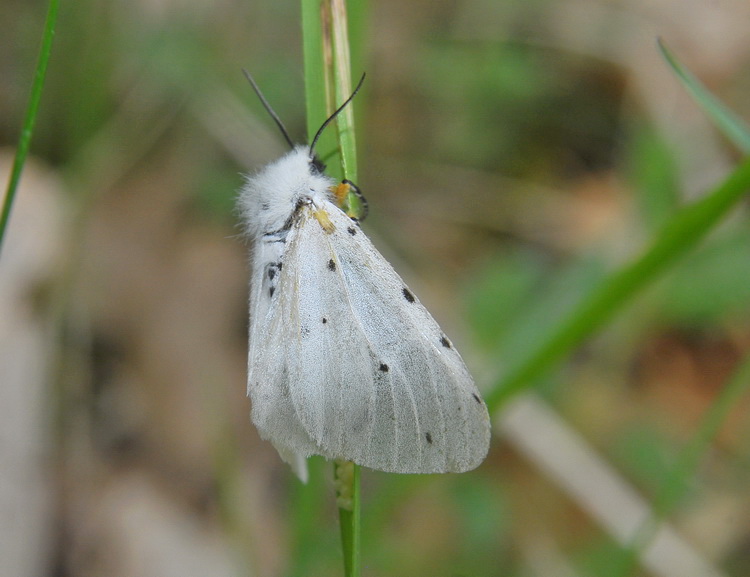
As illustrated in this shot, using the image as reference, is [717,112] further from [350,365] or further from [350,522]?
[350,522]

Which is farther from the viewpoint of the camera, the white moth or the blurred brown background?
the blurred brown background

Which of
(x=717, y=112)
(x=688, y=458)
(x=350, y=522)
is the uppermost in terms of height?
(x=717, y=112)

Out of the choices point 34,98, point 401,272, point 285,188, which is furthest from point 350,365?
point 401,272

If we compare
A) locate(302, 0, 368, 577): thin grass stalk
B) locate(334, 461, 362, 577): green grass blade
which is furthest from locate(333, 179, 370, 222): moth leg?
locate(334, 461, 362, 577): green grass blade

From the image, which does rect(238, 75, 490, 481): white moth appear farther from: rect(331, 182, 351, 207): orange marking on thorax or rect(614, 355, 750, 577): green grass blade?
rect(614, 355, 750, 577): green grass blade

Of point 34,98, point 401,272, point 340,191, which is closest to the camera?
point 34,98

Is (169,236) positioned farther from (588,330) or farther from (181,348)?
(588,330)

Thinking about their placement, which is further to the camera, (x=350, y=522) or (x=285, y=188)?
(x=285, y=188)
